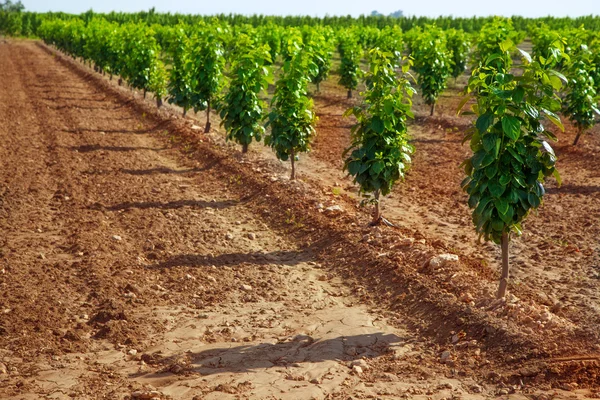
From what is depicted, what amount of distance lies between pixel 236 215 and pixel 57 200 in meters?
3.35

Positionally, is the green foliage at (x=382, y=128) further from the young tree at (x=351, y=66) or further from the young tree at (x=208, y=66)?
the young tree at (x=351, y=66)

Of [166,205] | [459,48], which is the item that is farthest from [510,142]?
[459,48]

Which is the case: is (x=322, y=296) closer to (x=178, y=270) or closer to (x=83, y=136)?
(x=178, y=270)

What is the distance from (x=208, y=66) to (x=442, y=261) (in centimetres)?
1112

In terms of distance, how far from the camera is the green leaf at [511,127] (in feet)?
23.4

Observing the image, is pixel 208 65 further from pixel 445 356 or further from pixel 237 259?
pixel 445 356

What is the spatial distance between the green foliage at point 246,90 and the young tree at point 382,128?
4876mm

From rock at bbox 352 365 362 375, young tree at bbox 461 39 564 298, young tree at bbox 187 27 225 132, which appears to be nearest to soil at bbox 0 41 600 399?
rock at bbox 352 365 362 375

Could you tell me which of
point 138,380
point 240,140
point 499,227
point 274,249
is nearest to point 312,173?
point 240,140

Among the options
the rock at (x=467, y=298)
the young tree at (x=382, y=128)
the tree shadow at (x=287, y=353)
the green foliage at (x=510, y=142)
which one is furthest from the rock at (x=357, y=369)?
the young tree at (x=382, y=128)

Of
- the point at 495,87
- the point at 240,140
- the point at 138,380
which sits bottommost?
the point at 138,380

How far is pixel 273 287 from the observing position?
9297 millimetres

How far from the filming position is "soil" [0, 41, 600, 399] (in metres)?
6.89

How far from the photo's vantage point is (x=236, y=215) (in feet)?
40.5
